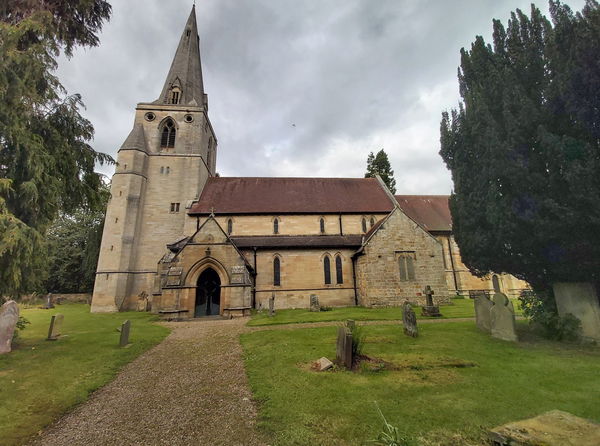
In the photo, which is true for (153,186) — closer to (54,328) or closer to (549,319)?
(54,328)

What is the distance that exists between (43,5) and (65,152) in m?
5.15

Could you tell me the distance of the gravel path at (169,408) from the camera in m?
4.22

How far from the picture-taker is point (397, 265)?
63.3 feet

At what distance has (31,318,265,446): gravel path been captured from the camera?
4223 mm

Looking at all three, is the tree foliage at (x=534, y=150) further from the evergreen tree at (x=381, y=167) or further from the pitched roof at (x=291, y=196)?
the evergreen tree at (x=381, y=167)

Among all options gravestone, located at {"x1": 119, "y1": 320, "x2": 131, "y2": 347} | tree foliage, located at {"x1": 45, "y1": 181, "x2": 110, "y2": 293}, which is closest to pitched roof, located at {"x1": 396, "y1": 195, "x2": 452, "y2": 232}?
gravestone, located at {"x1": 119, "y1": 320, "x2": 131, "y2": 347}

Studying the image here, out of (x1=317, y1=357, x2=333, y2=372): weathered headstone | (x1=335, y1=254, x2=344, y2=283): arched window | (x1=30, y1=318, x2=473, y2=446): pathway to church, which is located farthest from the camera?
(x1=335, y1=254, x2=344, y2=283): arched window

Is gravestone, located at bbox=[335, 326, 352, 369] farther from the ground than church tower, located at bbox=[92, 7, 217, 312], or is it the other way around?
church tower, located at bbox=[92, 7, 217, 312]

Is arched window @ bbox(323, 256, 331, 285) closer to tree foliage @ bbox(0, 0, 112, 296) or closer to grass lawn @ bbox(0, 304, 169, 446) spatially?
grass lawn @ bbox(0, 304, 169, 446)

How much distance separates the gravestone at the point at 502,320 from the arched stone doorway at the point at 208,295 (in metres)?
14.6

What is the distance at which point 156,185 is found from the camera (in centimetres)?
2581

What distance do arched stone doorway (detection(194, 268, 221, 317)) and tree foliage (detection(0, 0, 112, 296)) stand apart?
29.1ft

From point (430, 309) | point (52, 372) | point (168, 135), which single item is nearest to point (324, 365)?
point (52, 372)

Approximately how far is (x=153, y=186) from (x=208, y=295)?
1325 cm
